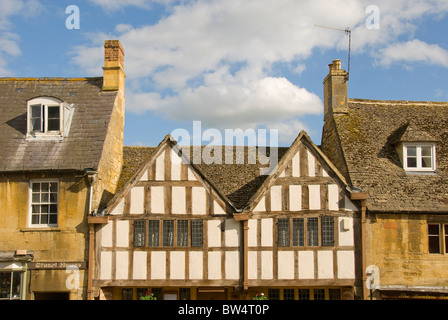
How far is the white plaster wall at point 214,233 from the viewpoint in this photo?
16109 millimetres

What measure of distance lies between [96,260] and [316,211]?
7.25 m

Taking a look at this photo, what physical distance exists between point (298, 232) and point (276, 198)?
51.5 inches

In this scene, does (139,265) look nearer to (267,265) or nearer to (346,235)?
(267,265)

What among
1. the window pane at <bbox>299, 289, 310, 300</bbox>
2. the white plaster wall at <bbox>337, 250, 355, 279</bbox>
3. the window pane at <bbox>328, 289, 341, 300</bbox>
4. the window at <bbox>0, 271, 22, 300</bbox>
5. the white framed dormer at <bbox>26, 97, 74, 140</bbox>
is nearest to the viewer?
the window at <bbox>0, 271, 22, 300</bbox>

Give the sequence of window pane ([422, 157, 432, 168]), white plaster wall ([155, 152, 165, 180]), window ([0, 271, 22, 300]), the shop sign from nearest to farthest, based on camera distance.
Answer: window ([0, 271, 22, 300])
the shop sign
white plaster wall ([155, 152, 165, 180])
window pane ([422, 157, 432, 168])

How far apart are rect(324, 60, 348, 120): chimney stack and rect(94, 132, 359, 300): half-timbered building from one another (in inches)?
167

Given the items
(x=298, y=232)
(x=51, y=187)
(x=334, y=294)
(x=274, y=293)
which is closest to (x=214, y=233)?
(x=298, y=232)

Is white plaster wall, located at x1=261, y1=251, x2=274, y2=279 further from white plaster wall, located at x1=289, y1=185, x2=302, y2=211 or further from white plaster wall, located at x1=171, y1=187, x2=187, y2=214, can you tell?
white plaster wall, located at x1=171, y1=187, x2=187, y2=214

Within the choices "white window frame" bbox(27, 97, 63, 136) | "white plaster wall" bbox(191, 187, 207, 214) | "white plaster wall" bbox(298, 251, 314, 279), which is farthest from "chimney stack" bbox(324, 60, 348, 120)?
"white window frame" bbox(27, 97, 63, 136)

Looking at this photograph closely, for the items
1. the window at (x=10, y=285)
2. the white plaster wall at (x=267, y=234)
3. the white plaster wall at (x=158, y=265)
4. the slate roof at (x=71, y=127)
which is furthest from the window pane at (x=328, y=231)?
the window at (x=10, y=285)

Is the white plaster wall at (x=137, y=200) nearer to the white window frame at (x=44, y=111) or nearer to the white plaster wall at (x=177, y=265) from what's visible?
the white plaster wall at (x=177, y=265)

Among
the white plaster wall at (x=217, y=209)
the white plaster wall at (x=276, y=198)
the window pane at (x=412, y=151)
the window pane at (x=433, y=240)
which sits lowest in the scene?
the window pane at (x=433, y=240)

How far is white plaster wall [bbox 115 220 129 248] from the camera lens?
16.1 m
